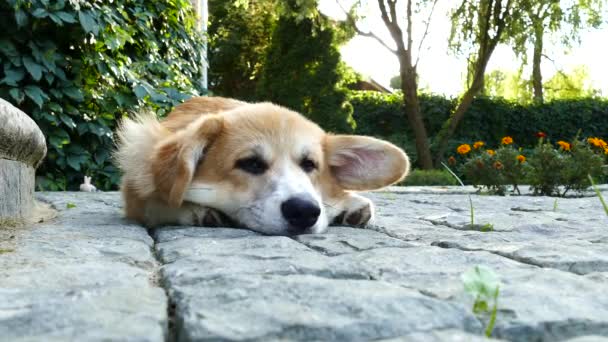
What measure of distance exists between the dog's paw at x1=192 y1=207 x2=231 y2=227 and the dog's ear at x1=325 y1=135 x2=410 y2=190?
77cm

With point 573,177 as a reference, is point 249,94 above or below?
above

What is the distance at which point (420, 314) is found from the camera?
137 centimetres

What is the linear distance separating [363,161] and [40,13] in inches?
124

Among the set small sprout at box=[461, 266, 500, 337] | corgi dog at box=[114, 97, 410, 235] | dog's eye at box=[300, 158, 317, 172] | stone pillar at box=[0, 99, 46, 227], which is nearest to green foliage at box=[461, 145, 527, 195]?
corgi dog at box=[114, 97, 410, 235]

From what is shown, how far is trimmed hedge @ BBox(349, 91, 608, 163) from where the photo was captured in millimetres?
18406

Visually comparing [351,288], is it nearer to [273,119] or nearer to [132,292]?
[132,292]

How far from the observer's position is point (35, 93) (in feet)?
17.7

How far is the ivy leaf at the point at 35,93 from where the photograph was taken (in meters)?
5.33

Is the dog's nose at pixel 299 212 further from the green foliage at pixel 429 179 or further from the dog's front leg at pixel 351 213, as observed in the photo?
the green foliage at pixel 429 179

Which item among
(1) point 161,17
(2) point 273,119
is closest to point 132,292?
→ (2) point 273,119

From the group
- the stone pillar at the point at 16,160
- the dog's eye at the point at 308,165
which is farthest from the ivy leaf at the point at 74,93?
the dog's eye at the point at 308,165

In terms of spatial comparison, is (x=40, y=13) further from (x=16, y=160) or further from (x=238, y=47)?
(x=238, y=47)

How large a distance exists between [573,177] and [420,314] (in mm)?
6916

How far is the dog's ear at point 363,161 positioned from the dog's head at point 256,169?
48mm
